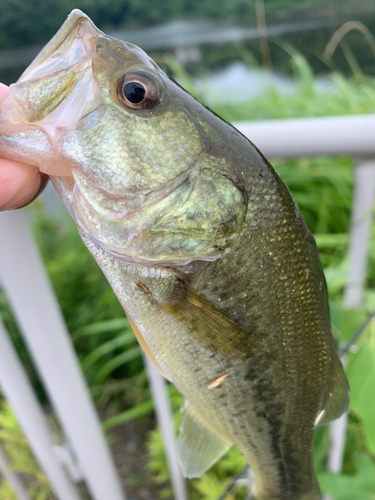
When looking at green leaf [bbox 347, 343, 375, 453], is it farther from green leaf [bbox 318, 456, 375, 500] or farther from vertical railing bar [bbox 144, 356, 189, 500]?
vertical railing bar [bbox 144, 356, 189, 500]

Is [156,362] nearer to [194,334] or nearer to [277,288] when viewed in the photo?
[194,334]

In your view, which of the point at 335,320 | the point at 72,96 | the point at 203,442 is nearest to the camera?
the point at 72,96

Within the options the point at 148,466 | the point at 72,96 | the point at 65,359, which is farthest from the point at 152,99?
the point at 148,466

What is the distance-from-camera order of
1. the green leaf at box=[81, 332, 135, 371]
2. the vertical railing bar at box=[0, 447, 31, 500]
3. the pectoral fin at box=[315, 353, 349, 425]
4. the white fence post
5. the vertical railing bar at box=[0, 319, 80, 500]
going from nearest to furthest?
the pectoral fin at box=[315, 353, 349, 425]
the white fence post
the vertical railing bar at box=[0, 319, 80, 500]
the vertical railing bar at box=[0, 447, 31, 500]
the green leaf at box=[81, 332, 135, 371]

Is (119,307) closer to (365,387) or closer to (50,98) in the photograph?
(365,387)

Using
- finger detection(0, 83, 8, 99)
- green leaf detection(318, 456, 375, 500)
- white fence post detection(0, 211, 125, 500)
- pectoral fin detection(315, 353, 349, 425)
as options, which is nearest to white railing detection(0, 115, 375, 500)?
white fence post detection(0, 211, 125, 500)

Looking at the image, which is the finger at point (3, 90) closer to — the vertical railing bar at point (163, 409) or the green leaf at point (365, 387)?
the vertical railing bar at point (163, 409)
